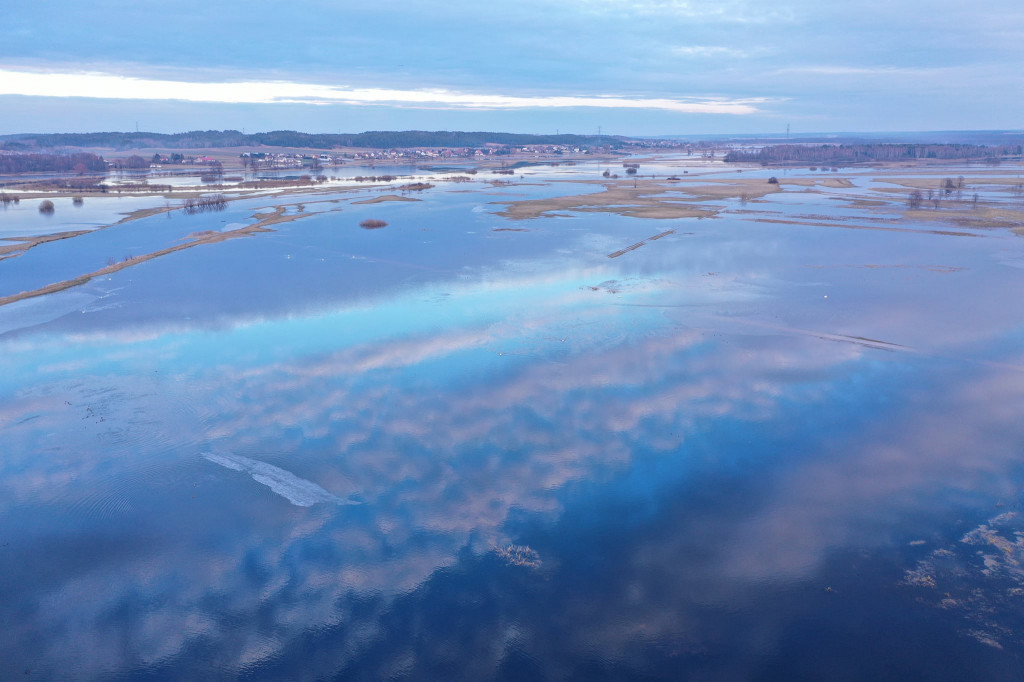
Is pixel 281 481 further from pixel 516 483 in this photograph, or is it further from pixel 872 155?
pixel 872 155

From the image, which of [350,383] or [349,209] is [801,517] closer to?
[350,383]

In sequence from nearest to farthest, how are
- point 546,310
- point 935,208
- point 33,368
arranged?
point 33,368
point 546,310
point 935,208

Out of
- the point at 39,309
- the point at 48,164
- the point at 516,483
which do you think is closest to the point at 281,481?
the point at 516,483

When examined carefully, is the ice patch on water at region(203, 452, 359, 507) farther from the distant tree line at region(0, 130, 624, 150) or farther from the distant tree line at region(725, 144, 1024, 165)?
the distant tree line at region(0, 130, 624, 150)

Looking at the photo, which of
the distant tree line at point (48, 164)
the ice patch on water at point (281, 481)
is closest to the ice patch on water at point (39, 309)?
the ice patch on water at point (281, 481)

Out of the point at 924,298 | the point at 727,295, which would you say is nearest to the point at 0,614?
the point at 727,295

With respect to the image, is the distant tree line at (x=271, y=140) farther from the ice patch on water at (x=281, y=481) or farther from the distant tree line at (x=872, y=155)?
the ice patch on water at (x=281, y=481)

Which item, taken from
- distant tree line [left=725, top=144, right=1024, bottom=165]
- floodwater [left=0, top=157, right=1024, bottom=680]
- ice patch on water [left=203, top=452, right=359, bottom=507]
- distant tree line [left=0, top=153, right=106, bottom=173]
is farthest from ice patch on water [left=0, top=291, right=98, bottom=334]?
distant tree line [left=725, top=144, right=1024, bottom=165]
